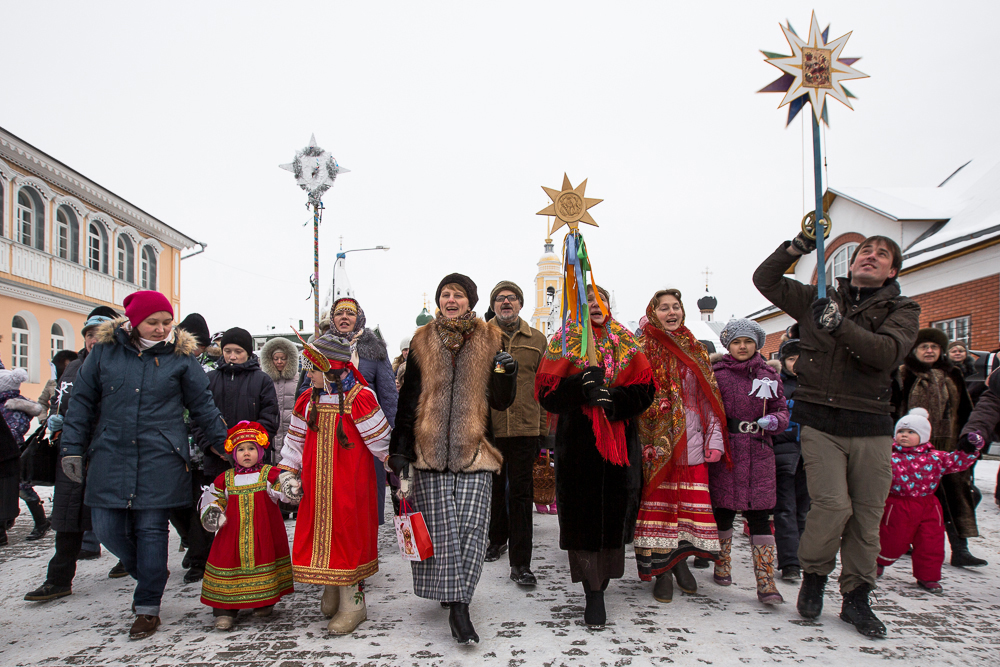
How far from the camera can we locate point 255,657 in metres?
2.96

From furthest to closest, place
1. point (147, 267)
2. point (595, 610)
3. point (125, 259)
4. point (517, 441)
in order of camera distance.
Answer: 1. point (147, 267)
2. point (125, 259)
3. point (517, 441)
4. point (595, 610)

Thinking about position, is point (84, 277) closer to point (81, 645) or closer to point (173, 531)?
point (173, 531)

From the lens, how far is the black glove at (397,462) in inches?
131

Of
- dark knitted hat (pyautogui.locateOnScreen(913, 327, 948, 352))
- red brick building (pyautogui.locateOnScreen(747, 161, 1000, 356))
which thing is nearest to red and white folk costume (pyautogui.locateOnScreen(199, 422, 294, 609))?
dark knitted hat (pyautogui.locateOnScreen(913, 327, 948, 352))

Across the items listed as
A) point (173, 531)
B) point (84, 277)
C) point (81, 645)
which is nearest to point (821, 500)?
point (81, 645)

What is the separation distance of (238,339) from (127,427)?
162 centimetres

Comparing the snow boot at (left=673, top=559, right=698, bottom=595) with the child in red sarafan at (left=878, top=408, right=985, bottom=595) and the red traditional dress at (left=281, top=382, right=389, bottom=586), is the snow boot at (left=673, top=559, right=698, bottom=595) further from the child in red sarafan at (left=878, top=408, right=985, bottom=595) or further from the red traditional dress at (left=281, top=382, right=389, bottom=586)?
the red traditional dress at (left=281, top=382, right=389, bottom=586)

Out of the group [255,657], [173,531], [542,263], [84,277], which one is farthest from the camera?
[542,263]

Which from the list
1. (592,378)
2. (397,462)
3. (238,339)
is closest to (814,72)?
(592,378)

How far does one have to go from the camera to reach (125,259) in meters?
21.3

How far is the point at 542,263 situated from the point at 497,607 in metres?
53.1

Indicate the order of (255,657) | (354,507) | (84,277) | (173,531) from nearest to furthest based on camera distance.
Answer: (255,657), (354,507), (173,531), (84,277)

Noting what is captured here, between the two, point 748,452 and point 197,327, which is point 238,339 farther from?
point 748,452

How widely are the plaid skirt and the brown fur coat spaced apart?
93mm
